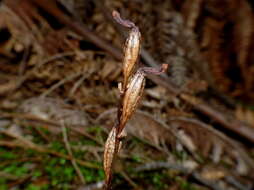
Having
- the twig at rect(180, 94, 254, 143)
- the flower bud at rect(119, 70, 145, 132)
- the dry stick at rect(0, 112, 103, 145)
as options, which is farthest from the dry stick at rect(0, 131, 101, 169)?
the twig at rect(180, 94, 254, 143)

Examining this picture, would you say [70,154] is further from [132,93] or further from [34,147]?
[132,93]

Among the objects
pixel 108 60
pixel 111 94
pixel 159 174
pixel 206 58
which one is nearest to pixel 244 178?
pixel 159 174

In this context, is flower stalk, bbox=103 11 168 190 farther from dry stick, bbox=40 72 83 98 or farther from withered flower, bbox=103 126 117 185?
dry stick, bbox=40 72 83 98

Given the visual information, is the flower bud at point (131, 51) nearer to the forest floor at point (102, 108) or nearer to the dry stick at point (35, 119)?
the forest floor at point (102, 108)

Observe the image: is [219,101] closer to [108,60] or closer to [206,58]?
[206,58]

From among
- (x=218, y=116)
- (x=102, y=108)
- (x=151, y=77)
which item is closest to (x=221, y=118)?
(x=218, y=116)

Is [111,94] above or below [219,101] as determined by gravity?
above
